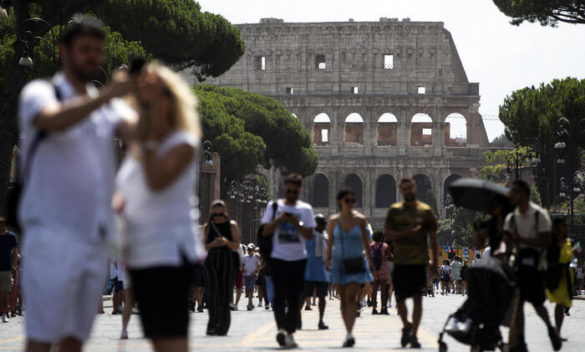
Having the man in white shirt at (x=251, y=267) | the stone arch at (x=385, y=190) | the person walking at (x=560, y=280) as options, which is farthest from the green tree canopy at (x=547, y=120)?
the stone arch at (x=385, y=190)

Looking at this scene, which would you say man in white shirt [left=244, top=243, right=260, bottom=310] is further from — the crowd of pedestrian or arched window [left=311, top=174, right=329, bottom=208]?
arched window [left=311, top=174, right=329, bottom=208]

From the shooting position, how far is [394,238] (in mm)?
11094

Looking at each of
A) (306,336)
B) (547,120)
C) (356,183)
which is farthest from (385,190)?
(306,336)

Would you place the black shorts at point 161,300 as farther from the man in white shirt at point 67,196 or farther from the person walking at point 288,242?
the person walking at point 288,242

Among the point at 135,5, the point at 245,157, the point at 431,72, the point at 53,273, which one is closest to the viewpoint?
the point at 53,273

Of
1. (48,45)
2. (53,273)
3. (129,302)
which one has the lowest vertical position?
(129,302)

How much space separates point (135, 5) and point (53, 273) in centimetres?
3510

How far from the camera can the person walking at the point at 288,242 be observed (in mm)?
11219

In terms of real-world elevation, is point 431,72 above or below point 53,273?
above

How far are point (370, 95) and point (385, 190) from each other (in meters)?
7.87

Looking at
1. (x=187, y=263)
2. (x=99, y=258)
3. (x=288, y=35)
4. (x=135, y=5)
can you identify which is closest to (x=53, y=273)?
(x=99, y=258)

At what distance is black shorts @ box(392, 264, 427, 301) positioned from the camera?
1101 centimetres

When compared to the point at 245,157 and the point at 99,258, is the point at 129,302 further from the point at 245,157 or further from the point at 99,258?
the point at 245,157

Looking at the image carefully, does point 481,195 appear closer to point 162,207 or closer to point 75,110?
point 162,207
